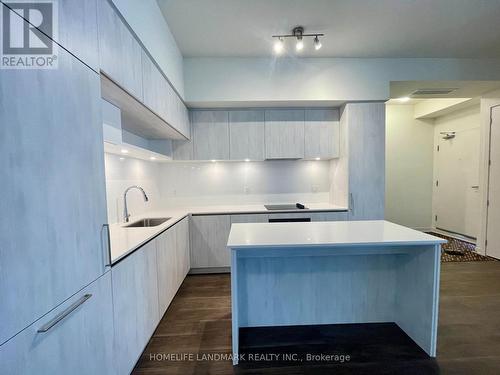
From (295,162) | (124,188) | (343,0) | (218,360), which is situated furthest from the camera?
(295,162)

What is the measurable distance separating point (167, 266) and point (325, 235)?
1.54 meters

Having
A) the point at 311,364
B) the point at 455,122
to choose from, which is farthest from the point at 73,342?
the point at 455,122

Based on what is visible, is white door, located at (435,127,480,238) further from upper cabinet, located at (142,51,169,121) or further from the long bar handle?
the long bar handle

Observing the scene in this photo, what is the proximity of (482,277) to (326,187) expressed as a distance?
7.38 ft

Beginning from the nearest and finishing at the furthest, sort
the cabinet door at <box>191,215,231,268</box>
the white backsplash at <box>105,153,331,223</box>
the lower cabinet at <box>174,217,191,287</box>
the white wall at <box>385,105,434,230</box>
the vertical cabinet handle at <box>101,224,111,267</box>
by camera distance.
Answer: the vertical cabinet handle at <box>101,224,111,267</box> < the lower cabinet at <box>174,217,191,287</box> < the cabinet door at <box>191,215,231,268</box> < the white backsplash at <box>105,153,331,223</box> < the white wall at <box>385,105,434,230</box>

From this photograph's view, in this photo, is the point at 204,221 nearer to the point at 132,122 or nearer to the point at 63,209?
the point at 132,122

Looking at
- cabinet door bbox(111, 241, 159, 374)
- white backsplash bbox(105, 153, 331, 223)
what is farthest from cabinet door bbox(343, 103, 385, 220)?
cabinet door bbox(111, 241, 159, 374)

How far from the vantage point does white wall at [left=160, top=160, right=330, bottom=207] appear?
3.59 m

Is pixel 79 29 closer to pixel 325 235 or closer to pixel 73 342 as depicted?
pixel 73 342

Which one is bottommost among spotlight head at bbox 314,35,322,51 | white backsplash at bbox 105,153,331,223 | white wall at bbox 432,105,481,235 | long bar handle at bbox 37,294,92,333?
long bar handle at bbox 37,294,92,333

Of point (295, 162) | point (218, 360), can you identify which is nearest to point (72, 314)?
point (218, 360)

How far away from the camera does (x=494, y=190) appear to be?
3.34 m

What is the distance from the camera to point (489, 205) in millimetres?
3414

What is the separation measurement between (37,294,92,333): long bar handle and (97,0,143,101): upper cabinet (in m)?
1.16
